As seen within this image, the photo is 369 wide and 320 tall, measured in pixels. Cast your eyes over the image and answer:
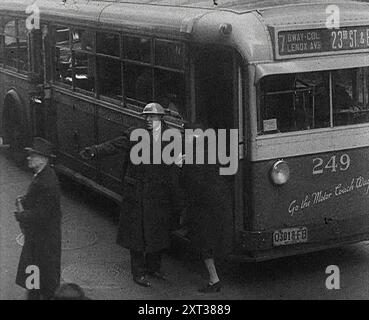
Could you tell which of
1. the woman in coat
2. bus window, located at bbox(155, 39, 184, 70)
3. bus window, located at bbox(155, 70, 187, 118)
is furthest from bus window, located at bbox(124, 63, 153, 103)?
the woman in coat

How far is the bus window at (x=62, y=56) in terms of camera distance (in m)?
11.6

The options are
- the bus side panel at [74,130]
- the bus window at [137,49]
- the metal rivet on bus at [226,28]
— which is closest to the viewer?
the metal rivet on bus at [226,28]

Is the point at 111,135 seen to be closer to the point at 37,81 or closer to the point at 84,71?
the point at 84,71

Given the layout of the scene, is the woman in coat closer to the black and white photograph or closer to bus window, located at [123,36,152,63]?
the black and white photograph

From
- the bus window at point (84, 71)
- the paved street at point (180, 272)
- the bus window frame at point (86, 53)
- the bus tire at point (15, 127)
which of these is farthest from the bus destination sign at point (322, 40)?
the bus tire at point (15, 127)

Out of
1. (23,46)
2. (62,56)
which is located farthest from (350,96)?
(23,46)

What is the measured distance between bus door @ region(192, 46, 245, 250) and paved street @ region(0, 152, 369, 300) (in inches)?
28.7

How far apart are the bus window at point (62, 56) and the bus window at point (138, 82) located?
189 cm

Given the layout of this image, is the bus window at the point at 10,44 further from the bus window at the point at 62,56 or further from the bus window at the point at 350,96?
the bus window at the point at 350,96

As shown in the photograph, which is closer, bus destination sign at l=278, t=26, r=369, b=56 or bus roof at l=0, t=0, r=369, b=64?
bus roof at l=0, t=0, r=369, b=64

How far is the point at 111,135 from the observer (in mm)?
10492

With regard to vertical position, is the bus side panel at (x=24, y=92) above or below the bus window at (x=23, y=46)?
below

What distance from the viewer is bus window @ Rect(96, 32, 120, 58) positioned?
10.1m

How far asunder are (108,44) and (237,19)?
2.56 metres
